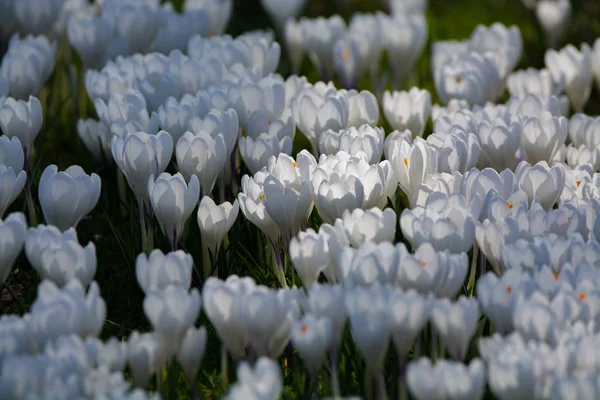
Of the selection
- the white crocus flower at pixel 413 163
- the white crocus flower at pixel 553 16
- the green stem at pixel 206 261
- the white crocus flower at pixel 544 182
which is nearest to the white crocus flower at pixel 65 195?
the green stem at pixel 206 261

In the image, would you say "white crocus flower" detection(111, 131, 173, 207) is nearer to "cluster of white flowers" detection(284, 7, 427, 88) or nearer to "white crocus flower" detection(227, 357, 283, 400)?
"white crocus flower" detection(227, 357, 283, 400)

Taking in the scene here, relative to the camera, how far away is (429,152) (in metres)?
3.13

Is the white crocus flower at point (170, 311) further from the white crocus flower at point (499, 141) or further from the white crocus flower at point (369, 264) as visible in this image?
the white crocus flower at point (499, 141)

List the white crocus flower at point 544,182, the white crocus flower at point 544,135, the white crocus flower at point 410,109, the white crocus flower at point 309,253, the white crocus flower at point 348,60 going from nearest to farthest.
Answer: the white crocus flower at point 309,253
the white crocus flower at point 544,182
the white crocus flower at point 544,135
the white crocus flower at point 410,109
the white crocus flower at point 348,60

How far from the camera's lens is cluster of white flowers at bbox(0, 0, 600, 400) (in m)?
2.20

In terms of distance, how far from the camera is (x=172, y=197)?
294cm

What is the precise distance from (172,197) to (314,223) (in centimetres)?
89

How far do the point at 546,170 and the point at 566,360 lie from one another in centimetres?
113

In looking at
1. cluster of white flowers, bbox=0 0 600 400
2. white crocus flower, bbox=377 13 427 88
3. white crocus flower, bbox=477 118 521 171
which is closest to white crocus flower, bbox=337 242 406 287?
cluster of white flowers, bbox=0 0 600 400

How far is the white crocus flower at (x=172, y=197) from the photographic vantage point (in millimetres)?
2936

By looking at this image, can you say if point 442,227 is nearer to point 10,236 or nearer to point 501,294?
point 501,294

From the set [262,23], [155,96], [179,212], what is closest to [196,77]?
[155,96]

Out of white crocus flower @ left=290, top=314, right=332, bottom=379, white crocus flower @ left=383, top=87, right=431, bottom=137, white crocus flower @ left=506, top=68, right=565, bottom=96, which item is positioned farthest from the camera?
white crocus flower @ left=506, top=68, right=565, bottom=96

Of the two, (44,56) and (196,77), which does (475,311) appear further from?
(44,56)
